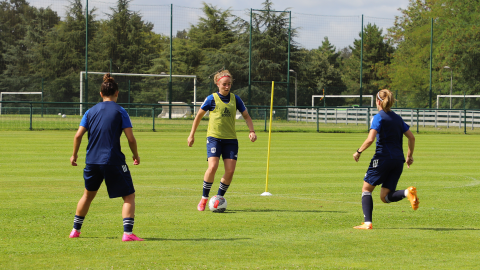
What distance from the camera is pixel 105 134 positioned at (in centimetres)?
595

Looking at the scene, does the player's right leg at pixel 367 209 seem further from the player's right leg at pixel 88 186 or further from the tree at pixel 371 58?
the tree at pixel 371 58

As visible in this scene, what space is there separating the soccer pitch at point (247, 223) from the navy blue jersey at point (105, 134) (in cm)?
91

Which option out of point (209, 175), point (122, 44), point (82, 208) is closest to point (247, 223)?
point (209, 175)

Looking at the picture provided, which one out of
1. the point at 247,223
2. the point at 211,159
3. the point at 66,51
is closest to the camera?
the point at 247,223

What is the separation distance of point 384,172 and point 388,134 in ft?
1.54

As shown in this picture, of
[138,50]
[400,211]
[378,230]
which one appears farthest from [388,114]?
[138,50]

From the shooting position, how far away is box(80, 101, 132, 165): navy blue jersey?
594 cm

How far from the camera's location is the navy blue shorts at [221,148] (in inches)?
326

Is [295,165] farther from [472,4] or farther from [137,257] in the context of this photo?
[472,4]

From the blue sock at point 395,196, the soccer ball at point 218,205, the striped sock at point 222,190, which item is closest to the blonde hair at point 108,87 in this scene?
the soccer ball at point 218,205

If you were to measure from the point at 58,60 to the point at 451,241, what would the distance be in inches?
2520

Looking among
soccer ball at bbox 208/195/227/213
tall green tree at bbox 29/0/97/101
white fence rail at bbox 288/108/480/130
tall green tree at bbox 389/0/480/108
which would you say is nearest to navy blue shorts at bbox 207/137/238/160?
soccer ball at bbox 208/195/227/213

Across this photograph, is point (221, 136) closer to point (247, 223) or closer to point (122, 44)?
point (247, 223)

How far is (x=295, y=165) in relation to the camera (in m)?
14.8
